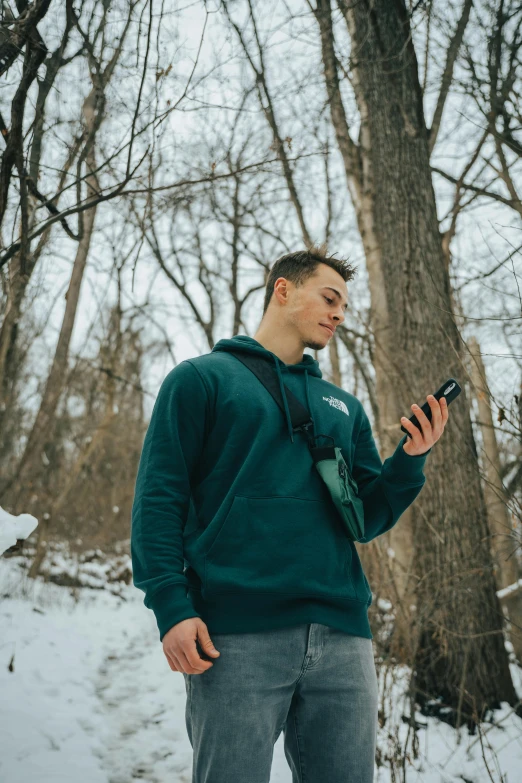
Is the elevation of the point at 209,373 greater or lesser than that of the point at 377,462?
greater

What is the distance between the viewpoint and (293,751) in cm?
161

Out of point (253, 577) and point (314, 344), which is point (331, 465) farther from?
point (314, 344)

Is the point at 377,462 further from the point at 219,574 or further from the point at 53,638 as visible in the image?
the point at 53,638

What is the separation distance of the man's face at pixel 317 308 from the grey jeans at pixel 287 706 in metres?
0.99

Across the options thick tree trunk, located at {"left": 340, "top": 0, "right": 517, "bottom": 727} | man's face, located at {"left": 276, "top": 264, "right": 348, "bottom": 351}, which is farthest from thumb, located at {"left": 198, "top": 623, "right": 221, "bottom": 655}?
thick tree trunk, located at {"left": 340, "top": 0, "right": 517, "bottom": 727}

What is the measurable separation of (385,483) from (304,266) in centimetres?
87

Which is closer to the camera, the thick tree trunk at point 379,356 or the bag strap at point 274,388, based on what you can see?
the bag strap at point 274,388

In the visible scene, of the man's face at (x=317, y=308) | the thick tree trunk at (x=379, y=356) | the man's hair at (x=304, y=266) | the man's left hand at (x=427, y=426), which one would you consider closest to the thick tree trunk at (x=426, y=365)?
the thick tree trunk at (x=379, y=356)

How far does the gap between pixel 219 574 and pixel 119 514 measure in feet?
40.3

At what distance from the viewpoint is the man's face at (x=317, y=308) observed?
2.02m

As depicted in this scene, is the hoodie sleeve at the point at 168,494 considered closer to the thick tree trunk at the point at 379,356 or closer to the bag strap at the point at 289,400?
the bag strap at the point at 289,400

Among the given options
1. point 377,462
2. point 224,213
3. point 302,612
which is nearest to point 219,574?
point 302,612

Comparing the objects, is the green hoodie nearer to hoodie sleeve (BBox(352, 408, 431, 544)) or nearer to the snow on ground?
hoodie sleeve (BBox(352, 408, 431, 544))

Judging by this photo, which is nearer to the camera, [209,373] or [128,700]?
[209,373]
